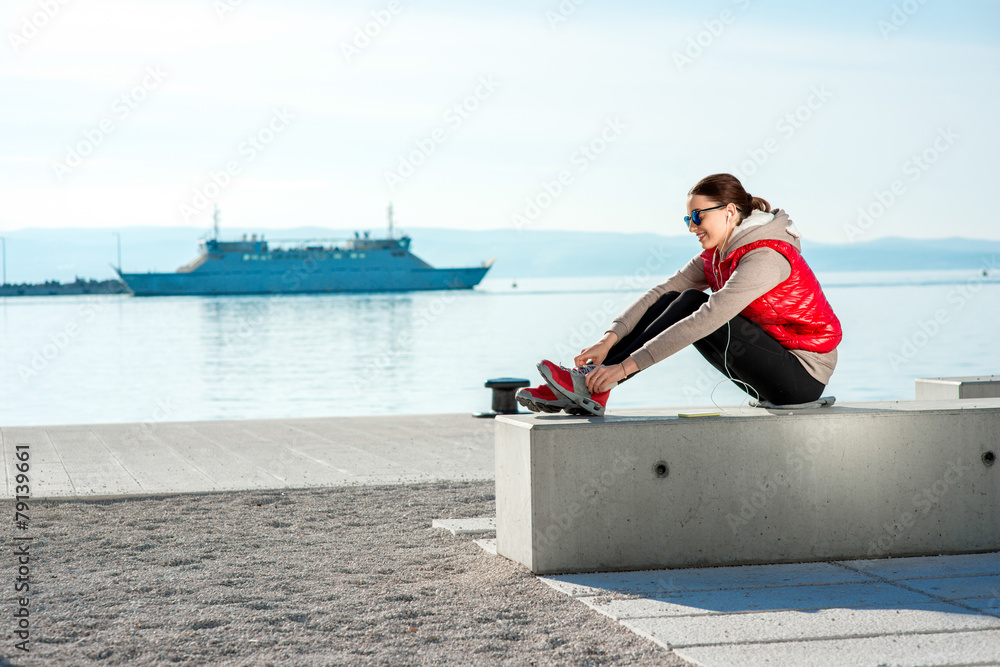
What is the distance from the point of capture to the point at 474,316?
4459 centimetres

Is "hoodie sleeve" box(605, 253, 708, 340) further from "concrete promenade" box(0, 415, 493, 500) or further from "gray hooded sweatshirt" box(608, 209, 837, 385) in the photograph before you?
"concrete promenade" box(0, 415, 493, 500)

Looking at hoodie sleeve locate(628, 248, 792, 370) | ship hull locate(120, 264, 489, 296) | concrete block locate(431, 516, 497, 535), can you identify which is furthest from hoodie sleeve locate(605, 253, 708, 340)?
ship hull locate(120, 264, 489, 296)

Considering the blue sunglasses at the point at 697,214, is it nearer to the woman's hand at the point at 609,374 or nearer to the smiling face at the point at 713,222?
the smiling face at the point at 713,222

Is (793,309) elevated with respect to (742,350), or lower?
elevated

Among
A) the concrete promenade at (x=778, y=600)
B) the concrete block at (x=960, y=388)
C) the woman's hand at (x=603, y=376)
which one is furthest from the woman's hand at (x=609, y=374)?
the concrete block at (x=960, y=388)

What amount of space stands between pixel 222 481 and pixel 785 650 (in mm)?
3555

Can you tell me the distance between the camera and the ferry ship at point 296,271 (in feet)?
266

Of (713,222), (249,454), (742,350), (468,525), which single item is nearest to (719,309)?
(742,350)

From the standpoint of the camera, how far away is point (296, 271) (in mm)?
82750

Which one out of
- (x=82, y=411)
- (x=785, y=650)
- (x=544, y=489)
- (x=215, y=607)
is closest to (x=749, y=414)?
(x=544, y=489)

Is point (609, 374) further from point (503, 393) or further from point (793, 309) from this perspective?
point (503, 393)

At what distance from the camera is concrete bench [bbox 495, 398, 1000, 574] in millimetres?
3186

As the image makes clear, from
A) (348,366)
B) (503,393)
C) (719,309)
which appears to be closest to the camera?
(719,309)

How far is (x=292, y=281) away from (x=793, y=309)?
82.0m
